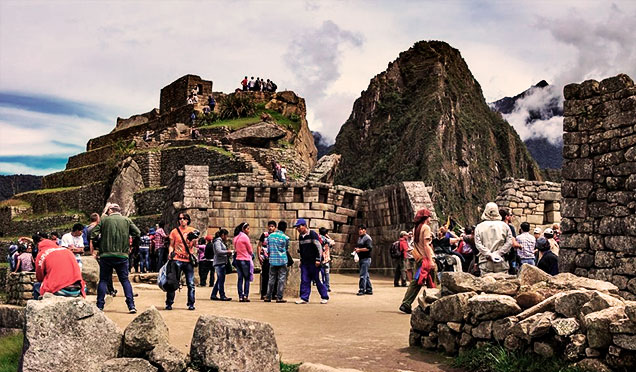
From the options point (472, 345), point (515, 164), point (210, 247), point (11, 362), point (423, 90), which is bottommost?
point (11, 362)

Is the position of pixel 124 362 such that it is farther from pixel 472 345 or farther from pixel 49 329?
pixel 472 345

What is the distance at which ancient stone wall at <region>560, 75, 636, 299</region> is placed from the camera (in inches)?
419

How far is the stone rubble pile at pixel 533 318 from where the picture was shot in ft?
18.8

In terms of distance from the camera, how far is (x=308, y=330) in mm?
9188

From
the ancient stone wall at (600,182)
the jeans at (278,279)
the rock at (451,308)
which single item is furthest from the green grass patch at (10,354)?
the ancient stone wall at (600,182)

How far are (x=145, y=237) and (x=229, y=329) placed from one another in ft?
50.0

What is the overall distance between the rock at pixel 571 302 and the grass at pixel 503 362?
46 centimetres

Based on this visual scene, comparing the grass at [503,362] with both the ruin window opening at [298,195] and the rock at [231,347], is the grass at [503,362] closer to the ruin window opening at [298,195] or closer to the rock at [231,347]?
the rock at [231,347]

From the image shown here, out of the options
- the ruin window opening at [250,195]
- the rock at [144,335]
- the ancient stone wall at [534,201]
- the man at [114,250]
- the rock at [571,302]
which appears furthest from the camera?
the ruin window opening at [250,195]

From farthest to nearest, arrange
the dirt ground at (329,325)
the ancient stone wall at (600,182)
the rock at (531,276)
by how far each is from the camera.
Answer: the ancient stone wall at (600,182), the rock at (531,276), the dirt ground at (329,325)

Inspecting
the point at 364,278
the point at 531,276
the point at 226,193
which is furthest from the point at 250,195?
the point at 531,276

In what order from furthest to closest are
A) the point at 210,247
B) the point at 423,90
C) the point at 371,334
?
the point at 423,90
the point at 210,247
the point at 371,334

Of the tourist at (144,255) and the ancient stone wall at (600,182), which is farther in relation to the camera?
the tourist at (144,255)

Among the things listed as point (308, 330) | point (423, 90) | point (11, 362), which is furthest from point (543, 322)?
point (423, 90)
